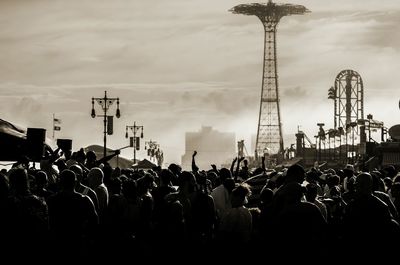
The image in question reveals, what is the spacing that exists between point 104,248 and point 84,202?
2106 mm

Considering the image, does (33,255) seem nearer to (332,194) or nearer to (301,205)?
(301,205)

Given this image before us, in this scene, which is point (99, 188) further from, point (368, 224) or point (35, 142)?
point (35, 142)

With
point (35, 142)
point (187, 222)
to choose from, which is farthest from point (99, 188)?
point (35, 142)

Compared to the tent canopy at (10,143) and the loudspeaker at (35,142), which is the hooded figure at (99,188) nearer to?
the tent canopy at (10,143)

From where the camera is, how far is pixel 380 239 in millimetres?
13094

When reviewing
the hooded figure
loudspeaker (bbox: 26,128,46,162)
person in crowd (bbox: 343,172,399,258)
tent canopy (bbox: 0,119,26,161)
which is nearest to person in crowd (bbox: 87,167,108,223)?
the hooded figure

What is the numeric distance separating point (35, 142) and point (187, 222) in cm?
658

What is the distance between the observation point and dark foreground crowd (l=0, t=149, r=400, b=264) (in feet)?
41.3

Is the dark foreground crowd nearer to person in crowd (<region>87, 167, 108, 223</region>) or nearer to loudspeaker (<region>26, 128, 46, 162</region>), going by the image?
person in crowd (<region>87, 167, 108, 223</region>)

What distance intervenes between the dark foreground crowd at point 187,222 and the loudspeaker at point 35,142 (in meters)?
2.73

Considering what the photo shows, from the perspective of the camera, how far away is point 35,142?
70.5 feet

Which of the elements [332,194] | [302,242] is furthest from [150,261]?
[332,194]

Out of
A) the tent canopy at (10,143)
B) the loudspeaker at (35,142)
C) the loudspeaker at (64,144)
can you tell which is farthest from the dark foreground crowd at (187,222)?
the loudspeaker at (64,144)

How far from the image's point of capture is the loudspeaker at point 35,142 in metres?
21.4
